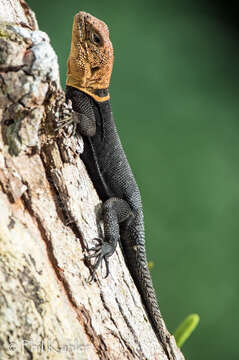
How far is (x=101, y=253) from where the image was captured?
1.71m

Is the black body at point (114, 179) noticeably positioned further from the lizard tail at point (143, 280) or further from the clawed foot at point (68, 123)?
the clawed foot at point (68, 123)

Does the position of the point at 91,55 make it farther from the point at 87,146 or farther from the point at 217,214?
the point at 217,214

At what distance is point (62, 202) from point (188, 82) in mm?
3577

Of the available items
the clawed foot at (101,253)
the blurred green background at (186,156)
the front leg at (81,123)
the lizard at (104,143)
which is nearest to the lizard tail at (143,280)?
the lizard at (104,143)

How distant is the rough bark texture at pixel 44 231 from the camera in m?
1.32

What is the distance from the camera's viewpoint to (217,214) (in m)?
4.71

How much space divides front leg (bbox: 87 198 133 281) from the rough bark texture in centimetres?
6

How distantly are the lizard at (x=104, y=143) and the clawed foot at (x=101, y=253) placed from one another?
231 millimetres

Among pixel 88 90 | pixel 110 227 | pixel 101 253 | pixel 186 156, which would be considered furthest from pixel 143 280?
pixel 186 156

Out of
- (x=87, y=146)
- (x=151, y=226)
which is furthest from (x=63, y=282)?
(x=151, y=226)

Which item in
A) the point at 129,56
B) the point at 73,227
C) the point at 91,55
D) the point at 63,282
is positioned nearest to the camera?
the point at 63,282

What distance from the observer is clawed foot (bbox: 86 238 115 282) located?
1.64 metres

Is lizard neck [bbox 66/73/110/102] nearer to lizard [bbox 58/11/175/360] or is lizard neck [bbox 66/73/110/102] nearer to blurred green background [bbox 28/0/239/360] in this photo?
lizard [bbox 58/11/175/360]

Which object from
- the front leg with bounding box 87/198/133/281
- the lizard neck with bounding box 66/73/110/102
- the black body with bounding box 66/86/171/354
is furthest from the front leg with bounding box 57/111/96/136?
the front leg with bounding box 87/198/133/281
